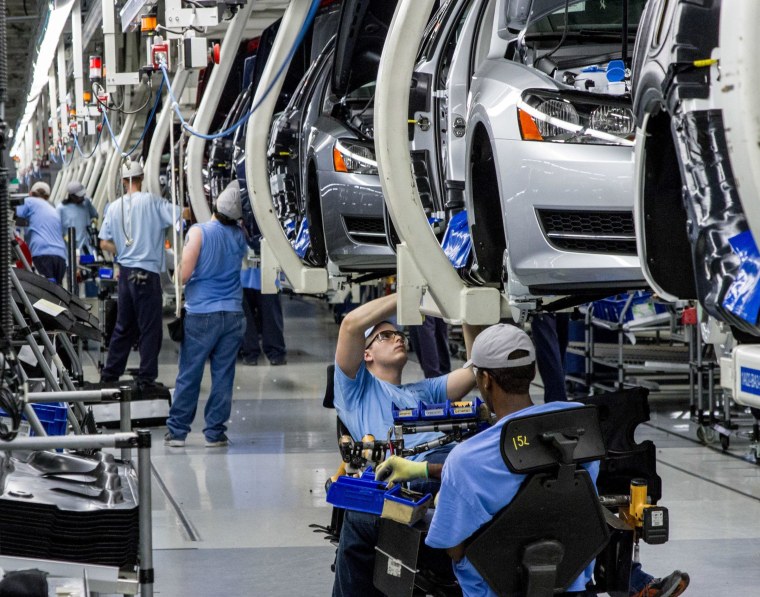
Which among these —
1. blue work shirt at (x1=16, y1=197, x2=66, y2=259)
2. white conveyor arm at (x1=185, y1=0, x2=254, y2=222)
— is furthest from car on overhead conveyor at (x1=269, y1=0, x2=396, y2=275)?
blue work shirt at (x1=16, y1=197, x2=66, y2=259)

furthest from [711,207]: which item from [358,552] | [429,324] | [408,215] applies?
[429,324]

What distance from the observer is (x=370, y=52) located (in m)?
8.09

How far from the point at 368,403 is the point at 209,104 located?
6725mm

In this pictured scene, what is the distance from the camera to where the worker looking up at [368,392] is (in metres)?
3.92

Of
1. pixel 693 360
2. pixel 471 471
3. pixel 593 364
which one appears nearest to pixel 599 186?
pixel 471 471

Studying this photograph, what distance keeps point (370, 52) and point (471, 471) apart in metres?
5.29

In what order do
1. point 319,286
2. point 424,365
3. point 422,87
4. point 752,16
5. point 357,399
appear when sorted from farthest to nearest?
point 424,365
point 319,286
point 422,87
point 357,399
point 752,16

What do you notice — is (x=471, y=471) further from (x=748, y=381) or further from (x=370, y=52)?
(x=370, y=52)

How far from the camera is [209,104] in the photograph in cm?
1079

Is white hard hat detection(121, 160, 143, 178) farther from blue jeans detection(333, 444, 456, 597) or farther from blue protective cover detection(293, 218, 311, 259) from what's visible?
blue jeans detection(333, 444, 456, 597)

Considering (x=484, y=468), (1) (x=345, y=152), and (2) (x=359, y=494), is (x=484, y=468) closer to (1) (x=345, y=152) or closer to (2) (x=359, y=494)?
(2) (x=359, y=494)

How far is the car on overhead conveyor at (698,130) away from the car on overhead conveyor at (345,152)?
4.09 m

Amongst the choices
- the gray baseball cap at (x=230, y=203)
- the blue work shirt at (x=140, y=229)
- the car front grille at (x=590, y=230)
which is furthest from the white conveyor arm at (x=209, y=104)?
the car front grille at (x=590, y=230)

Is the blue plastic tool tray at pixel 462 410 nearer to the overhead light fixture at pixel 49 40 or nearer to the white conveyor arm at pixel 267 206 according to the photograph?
the white conveyor arm at pixel 267 206
